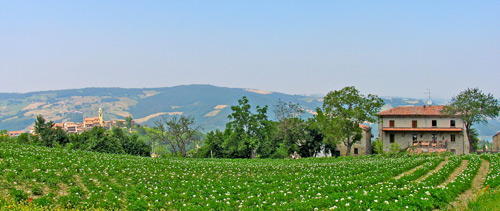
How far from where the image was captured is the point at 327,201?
15.9 m

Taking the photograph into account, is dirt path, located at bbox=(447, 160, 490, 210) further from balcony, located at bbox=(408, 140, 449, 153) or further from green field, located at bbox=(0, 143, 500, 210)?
balcony, located at bbox=(408, 140, 449, 153)

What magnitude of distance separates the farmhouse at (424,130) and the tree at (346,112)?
563 inches

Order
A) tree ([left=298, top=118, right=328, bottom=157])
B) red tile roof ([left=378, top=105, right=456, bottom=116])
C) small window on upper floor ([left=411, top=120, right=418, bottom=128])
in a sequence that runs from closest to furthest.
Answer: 1. tree ([left=298, top=118, right=328, bottom=157])
2. red tile roof ([left=378, top=105, right=456, bottom=116])
3. small window on upper floor ([left=411, top=120, right=418, bottom=128])

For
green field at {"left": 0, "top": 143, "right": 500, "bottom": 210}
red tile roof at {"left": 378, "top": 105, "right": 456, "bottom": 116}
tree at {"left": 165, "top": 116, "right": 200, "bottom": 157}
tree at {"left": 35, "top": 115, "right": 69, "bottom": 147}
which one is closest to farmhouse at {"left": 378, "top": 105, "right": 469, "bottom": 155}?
red tile roof at {"left": 378, "top": 105, "right": 456, "bottom": 116}

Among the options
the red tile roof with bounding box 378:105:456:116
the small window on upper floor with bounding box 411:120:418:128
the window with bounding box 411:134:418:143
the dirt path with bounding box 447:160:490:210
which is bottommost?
the dirt path with bounding box 447:160:490:210

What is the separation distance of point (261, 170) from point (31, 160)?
1632 centimetres

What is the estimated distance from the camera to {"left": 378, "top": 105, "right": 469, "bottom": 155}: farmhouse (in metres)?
77.9

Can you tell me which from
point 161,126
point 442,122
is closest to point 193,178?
point 161,126

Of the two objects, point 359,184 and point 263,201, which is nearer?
point 263,201

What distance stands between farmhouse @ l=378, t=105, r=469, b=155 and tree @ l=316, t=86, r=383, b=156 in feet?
46.9

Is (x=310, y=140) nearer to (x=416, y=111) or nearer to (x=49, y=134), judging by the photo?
(x=416, y=111)

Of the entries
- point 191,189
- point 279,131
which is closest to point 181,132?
point 279,131

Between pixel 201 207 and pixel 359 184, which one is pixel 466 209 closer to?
pixel 359 184

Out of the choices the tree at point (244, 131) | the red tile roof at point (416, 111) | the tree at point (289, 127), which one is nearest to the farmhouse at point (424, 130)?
the red tile roof at point (416, 111)
